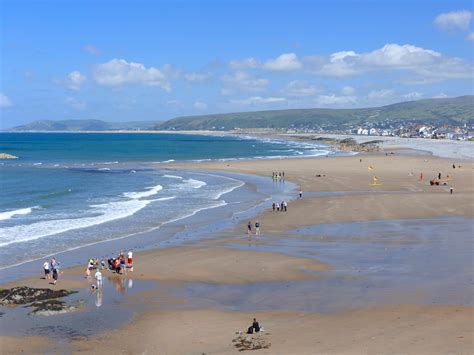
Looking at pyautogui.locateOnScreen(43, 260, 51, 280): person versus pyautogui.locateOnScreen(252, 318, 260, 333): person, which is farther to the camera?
pyautogui.locateOnScreen(43, 260, 51, 280): person

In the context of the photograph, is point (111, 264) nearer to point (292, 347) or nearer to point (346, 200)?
point (292, 347)

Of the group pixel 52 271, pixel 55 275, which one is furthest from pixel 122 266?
pixel 55 275

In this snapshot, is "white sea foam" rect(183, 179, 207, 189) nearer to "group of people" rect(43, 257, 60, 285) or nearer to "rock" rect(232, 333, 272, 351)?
"group of people" rect(43, 257, 60, 285)

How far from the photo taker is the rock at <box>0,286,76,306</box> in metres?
21.8

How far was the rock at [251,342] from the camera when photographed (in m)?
16.9

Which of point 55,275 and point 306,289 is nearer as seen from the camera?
point 306,289

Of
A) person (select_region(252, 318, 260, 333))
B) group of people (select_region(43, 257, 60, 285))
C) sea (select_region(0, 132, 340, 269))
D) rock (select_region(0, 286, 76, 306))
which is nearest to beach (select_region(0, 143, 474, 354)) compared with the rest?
person (select_region(252, 318, 260, 333))

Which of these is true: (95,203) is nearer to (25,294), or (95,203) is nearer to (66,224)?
(66,224)

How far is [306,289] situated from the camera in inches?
913

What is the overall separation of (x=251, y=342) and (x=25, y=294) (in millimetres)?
9496

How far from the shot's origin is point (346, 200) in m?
49.8

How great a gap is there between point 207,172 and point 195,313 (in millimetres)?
59895

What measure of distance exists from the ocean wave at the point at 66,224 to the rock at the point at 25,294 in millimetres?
10391

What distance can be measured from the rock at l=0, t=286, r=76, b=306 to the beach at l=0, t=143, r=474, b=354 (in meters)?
1.57
